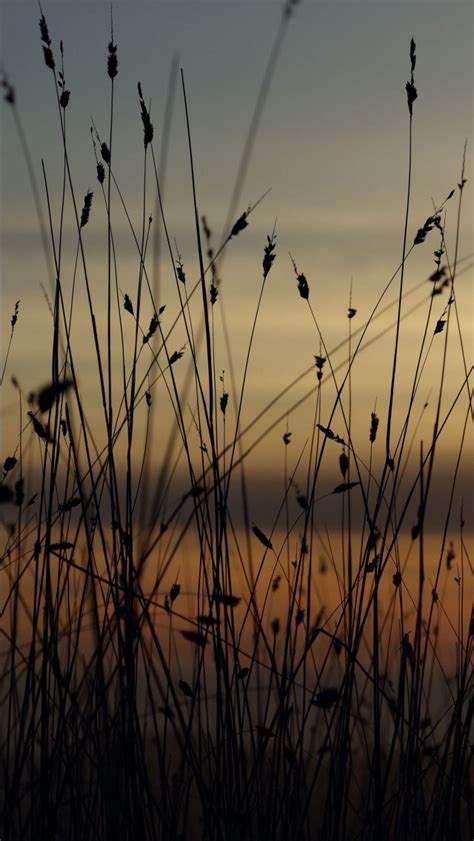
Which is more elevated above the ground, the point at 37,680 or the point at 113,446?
the point at 113,446

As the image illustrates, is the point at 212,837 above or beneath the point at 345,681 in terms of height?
beneath

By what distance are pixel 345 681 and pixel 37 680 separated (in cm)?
74

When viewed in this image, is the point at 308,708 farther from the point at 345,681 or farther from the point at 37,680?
the point at 37,680

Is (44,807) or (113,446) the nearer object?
(44,807)

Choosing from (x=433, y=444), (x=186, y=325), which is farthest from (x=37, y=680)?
(x=433, y=444)

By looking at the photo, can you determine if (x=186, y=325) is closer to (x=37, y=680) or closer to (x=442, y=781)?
(x=37, y=680)

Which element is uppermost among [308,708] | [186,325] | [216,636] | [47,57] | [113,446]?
[47,57]

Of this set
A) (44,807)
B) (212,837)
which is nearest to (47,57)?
(44,807)

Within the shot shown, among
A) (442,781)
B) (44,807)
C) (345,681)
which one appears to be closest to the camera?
(44,807)

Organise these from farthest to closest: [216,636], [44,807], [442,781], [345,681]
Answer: [442,781], [345,681], [216,636], [44,807]

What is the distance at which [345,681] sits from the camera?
221 centimetres

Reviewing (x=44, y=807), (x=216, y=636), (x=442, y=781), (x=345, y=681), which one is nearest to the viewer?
(x=44, y=807)

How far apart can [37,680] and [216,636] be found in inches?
20.0

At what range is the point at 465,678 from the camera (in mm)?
2404
